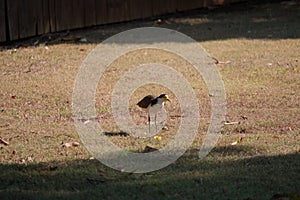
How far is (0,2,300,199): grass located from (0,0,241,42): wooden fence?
9.2 inches

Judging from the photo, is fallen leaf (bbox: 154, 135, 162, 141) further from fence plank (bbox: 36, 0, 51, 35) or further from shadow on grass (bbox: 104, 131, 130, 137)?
fence plank (bbox: 36, 0, 51, 35)

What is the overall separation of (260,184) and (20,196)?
1.91 metres

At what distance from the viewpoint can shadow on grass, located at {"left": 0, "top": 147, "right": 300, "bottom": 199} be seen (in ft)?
21.1

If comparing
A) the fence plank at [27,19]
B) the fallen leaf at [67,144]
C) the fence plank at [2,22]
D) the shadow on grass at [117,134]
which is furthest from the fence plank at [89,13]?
the fallen leaf at [67,144]

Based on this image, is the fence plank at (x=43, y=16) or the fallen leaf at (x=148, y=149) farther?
the fence plank at (x=43, y=16)

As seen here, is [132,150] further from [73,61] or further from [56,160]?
[73,61]

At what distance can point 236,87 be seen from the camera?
10.8m

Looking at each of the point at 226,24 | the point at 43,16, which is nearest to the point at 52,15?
the point at 43,16

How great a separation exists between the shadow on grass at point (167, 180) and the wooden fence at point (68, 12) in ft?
22.9

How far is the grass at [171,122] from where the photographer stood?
664 cm

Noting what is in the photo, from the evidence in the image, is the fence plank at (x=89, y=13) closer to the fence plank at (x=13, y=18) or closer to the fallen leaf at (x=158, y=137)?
the fence plank at (x=13, y=18)

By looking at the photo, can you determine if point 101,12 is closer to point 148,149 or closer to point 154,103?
point 154,103

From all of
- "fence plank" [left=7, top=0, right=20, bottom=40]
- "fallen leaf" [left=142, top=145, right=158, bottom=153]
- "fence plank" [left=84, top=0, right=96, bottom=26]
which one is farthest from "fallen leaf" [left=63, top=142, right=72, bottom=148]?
"fence plank" [left=84, top=0, right=96, bottom=26]

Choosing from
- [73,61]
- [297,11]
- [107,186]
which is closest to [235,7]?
[297,11]
